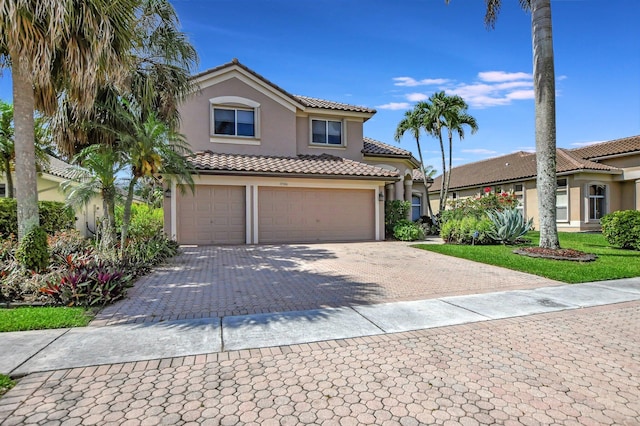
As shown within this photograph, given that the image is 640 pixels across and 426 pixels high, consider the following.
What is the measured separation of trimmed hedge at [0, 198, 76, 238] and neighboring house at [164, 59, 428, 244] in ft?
16.2

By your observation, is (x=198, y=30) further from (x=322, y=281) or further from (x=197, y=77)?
(x=322, y=281)

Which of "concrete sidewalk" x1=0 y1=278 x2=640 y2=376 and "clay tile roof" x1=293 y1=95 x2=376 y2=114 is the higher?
"clay tile roof" x1=293 y1=95 x2=376 y2=114

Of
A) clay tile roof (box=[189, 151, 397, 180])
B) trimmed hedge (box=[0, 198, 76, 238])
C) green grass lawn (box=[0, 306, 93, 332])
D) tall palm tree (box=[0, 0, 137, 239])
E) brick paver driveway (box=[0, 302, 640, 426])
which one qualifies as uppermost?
tall palm tree (box=[0, 0, 137, 239])

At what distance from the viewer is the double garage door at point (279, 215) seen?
1524 cm

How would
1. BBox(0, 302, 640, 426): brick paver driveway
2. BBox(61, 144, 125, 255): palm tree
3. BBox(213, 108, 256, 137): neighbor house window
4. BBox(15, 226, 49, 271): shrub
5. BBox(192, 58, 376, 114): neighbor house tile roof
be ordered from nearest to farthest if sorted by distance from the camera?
BBox(0, 302, 640, 426): brick paver driveway, BBox(15, 226, 49, 271): shrub, BBox(61, 144, 125, 255): palm tree, BBox(192, 58, 376, 114): neighbor house tile roof, BBox(213, 108, 256, 137): neighbor house window

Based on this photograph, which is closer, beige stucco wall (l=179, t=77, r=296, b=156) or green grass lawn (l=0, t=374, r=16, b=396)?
green grass lawn (l=0, t=374, r=16, b=396)

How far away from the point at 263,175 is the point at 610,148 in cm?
2598

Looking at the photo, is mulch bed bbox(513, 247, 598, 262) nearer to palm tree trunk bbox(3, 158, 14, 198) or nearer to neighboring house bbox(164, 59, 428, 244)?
neighboring house bbox(164, 59, 428, 244)

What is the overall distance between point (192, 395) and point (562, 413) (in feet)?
11.0

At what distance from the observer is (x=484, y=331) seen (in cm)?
505

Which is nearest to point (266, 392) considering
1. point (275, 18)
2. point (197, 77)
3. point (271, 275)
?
point (271, 275)

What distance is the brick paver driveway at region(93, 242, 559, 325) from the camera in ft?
20.4

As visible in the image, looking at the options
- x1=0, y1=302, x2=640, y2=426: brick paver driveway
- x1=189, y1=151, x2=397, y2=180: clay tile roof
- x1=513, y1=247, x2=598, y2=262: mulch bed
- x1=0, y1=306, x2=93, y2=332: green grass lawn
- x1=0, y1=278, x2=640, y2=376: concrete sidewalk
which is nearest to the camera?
x1=0, y1=302, x2=640, y2=426: brick paver driveway

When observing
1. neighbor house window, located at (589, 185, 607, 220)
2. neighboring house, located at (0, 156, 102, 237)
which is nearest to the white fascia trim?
neighboring house, located at (0, 156, 102, 237)
